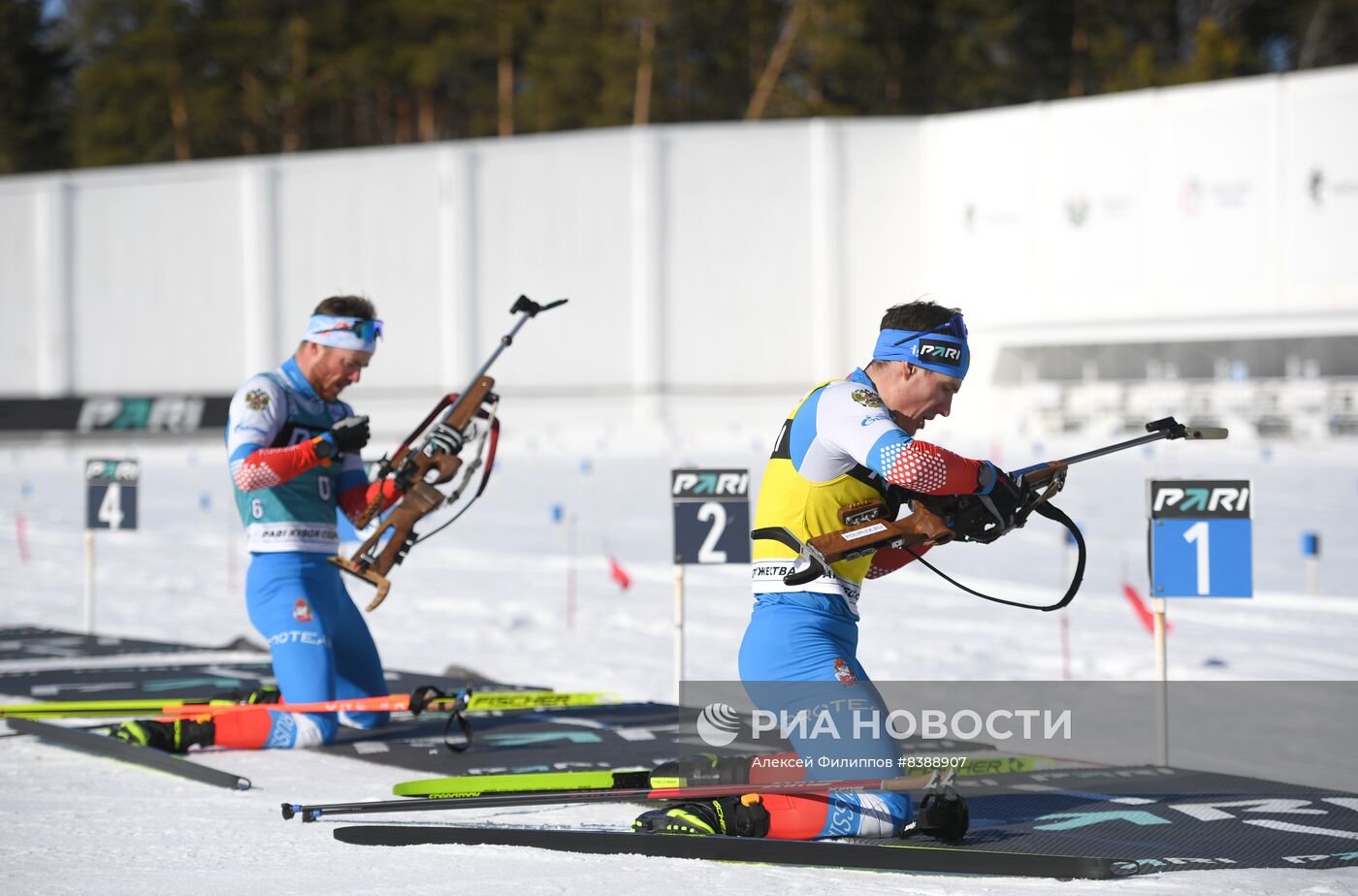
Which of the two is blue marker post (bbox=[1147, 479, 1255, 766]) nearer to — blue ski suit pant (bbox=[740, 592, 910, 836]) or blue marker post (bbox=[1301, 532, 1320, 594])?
blue ski suit pant (bbox=[740, 592, 910, 836])

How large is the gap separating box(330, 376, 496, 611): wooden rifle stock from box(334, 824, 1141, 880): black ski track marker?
1829mm

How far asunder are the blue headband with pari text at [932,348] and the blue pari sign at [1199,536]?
245cm

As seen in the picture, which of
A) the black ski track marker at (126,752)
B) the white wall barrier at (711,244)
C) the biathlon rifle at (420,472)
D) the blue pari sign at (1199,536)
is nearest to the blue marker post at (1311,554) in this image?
the blue pari sign at (1199,536)

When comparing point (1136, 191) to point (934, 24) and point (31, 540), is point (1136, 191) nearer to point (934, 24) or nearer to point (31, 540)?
point (934, 24)

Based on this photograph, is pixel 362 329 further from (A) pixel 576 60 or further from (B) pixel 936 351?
(A) pixel 576 60

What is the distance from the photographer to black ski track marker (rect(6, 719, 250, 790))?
611 cm

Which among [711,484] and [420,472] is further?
[711,484]

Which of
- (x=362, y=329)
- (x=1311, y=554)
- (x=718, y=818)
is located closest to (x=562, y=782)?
(x=718, y=818)

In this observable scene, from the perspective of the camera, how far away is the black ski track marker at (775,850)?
4664 millimetres

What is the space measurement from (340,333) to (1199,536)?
4198 millimetres

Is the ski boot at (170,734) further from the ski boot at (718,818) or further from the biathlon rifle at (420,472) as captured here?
the ski boot at (718,818)

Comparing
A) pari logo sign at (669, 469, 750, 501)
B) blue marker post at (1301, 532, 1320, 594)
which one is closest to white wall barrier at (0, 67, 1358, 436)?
blue marker post at (1301, 532, 1320, 594)

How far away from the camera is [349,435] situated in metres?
6.83

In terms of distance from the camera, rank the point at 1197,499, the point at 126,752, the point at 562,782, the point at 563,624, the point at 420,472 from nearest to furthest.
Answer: the point at 562,782 < the point at 126,752 < the point at 420,472 < the point at 1197,499 < the point at 563,624
